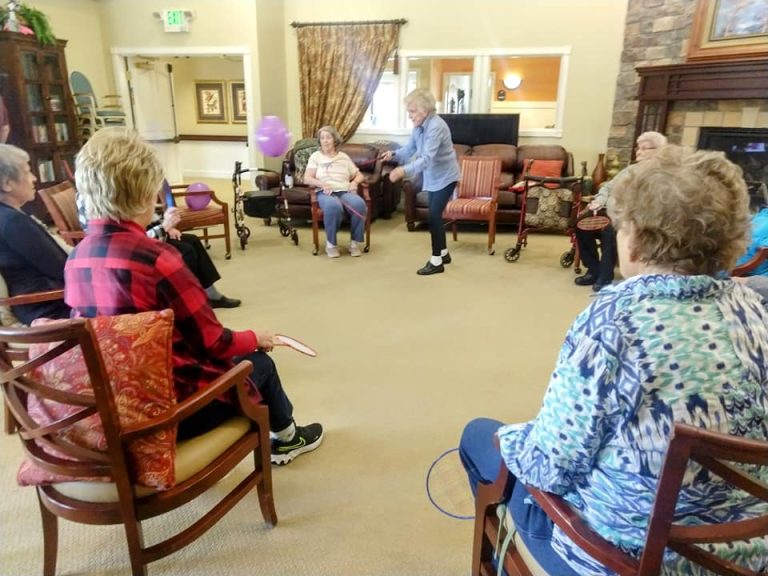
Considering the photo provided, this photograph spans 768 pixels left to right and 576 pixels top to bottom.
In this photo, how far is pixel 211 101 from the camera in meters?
9.59

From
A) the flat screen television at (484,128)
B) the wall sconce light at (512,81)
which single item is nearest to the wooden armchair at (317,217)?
the flat screen television at (484,128)

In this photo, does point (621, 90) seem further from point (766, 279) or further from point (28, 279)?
point (28, 279)

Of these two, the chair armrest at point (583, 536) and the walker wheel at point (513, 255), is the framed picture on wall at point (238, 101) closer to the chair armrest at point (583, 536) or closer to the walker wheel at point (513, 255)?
the walker wheel at point (513, 255)

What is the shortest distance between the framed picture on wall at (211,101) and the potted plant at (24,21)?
3.86m

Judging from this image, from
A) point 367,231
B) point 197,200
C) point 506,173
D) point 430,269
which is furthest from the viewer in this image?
point 506,173

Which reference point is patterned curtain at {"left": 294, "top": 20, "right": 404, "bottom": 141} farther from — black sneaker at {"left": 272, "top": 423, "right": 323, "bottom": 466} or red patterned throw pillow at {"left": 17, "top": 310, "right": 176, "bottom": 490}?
red patterned throw pillow at {"left": 17, "top": 310, "right": 176, "bottom": 490}

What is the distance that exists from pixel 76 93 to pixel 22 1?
1117 millimetres

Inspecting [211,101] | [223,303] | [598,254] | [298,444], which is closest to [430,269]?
[598,254]

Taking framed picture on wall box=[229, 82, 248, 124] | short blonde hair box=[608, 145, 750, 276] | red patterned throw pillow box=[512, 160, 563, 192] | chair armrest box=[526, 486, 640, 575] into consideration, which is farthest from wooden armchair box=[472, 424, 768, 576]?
framed picture on wall box=[229, 82, 248, 124]

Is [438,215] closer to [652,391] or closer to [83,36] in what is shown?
[652,391]

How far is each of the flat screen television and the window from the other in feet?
1.29

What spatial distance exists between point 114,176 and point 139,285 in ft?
0.96

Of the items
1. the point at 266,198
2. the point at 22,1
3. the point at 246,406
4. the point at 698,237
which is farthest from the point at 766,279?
the point at 22,1

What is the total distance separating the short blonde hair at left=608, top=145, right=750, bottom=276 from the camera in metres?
0.88
